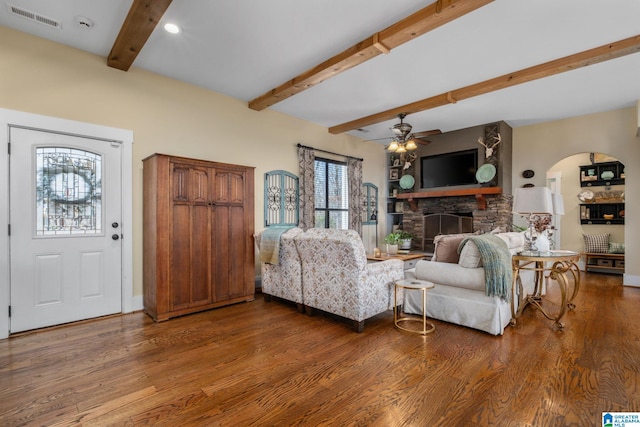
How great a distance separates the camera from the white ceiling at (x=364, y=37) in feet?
8.96

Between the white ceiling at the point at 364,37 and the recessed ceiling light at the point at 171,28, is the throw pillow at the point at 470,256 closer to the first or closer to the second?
the white ceiling at the point at 364,37

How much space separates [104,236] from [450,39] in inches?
173

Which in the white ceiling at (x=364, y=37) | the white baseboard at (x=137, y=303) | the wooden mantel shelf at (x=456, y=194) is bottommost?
the white baseboard at (x=137, y=303)

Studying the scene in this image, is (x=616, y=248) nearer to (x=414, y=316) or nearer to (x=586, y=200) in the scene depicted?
(x=586, y=200)

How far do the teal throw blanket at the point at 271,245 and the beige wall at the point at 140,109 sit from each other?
3.96 ft

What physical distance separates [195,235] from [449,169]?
5316 millimetres

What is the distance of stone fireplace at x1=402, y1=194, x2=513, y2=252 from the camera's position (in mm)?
5965

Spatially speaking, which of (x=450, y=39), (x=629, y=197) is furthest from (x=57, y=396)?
(x=629, y=197)

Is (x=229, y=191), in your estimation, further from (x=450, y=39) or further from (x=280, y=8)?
(x=450, y=39)

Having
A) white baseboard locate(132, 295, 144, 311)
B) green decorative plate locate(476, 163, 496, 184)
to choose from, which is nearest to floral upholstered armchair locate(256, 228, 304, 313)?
white baseboard locate(132, 295, 144, 311)

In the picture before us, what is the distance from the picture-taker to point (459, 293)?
322cm

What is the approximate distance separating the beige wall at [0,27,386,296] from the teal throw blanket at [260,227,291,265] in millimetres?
1206

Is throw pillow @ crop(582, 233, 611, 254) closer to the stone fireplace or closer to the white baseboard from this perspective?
the stone fireplace

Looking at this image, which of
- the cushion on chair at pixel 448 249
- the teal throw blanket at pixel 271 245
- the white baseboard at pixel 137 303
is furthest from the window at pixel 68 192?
the cushion on chair at pixel 448 249
